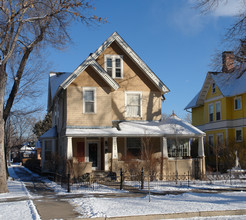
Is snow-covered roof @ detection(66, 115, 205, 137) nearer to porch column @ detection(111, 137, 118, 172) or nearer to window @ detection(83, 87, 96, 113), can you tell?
porch column @ detection(111, 137, 118, 172)

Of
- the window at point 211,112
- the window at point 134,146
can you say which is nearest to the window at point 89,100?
the window at point 134,146

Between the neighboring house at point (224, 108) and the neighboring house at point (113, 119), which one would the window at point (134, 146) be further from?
the neighboring house at point (224, 108)

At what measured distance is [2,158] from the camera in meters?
15.8

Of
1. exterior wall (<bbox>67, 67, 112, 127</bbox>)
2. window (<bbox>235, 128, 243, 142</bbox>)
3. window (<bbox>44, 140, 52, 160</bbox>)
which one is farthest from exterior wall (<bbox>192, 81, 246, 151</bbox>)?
window (<bbox>44, 140, 52, 160</bbox>)

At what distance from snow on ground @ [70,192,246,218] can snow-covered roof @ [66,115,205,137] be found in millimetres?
8849

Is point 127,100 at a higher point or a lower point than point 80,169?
higher

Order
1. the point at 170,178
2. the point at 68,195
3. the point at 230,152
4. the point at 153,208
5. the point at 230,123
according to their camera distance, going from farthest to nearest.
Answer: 1. the point at 230,123
2. the point at 230,152
3. the point at 170,178
4. the point at 68,195
5. the point at 153,208

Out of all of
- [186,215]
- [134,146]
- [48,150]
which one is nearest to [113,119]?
[134,146]

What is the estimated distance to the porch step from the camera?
2127 cm

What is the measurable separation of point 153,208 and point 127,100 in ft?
47.6

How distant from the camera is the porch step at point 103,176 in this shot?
21266 millimetres

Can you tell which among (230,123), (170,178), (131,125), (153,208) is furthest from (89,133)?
(230,123)

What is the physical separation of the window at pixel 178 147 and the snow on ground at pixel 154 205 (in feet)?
36.7

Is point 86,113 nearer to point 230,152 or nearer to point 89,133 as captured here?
point 89,133
